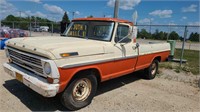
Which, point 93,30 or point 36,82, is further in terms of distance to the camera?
point 93,30

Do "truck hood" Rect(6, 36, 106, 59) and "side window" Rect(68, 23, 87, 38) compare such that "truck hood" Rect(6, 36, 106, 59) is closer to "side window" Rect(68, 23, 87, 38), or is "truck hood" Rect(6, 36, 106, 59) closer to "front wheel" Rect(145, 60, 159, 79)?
"side window" Rect(68, 23, 87, 38)

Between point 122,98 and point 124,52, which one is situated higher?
point 124,52

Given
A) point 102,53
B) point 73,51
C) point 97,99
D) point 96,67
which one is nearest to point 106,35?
point 102,53

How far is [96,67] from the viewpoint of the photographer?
3.85 metres

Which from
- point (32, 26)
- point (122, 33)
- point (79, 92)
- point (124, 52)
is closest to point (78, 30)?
point (122, 33)

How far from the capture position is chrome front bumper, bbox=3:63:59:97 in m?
3.09

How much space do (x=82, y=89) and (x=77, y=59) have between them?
2.76 feet

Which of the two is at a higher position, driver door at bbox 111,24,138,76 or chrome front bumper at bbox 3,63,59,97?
driver door at bbox 111,24,138,76

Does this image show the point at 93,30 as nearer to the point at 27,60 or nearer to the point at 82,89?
the point at 82,89

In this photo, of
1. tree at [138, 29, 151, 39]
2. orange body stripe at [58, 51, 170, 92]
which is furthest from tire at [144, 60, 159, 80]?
tree at [138, 29, 151, 39]

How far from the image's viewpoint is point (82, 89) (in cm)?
390

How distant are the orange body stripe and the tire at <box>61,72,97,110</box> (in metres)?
0.23

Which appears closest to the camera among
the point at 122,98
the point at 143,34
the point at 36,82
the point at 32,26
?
the point at 36,82

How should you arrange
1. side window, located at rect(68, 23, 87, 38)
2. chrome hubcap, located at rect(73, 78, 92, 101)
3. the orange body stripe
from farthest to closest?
side window, located at rect(68, 23, 87, 38) < chrome hubcap, located at rect(73, 78, 92, 101) < the orange body stripe
